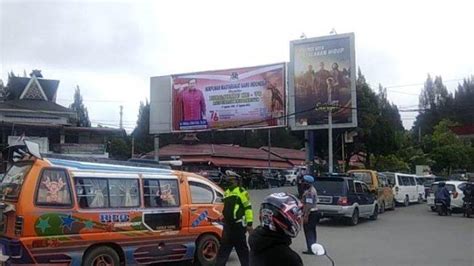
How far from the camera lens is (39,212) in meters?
7.70

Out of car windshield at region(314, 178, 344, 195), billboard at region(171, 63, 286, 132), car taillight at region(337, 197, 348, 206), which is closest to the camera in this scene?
car taillight at region(337, 197, 348, 206)

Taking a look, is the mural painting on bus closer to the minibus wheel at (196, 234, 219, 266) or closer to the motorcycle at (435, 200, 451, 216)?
the minibus wheel at (196, 234, 219, 266)

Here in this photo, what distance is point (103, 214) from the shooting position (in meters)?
8.55

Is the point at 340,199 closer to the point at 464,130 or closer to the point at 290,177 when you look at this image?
the point at 290,177

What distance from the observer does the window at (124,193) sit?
880cm

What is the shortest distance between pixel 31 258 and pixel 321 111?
23340 mm

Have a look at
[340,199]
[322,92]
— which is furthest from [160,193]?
[322,92]

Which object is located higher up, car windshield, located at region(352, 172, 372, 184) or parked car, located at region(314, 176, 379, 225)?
car windshield, located at region(352, 172, 372, 184)

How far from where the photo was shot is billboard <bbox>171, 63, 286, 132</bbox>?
31.6m

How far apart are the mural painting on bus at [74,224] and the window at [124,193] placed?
0.20 meters

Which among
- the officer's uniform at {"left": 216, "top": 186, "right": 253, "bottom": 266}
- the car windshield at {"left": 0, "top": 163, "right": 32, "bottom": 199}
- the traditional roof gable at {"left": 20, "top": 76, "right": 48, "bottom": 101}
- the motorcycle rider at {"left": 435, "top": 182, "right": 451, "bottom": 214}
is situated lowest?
the motorcycle rider at {"left": 435, "top": 182, "right": 451, "bottom": 214}

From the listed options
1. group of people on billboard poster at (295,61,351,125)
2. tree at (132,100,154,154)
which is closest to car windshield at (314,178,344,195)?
group of people on billboard poster at (295,61,351,125)

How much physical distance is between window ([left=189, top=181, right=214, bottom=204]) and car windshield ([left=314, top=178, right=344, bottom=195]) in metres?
9.20

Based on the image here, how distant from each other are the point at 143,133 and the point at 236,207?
2764 inches
